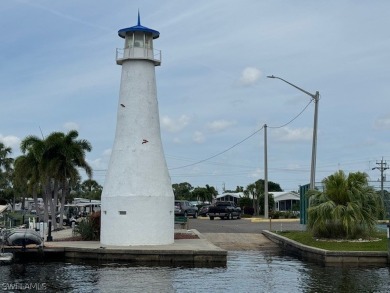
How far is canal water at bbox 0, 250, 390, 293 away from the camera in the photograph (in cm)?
2064

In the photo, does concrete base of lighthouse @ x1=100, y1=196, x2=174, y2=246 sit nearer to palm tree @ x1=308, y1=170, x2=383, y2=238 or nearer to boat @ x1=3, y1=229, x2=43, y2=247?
boat @ x1=3, y1=229, x2=43, y2=247

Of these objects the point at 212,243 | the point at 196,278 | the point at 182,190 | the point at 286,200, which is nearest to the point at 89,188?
the point at 182,190

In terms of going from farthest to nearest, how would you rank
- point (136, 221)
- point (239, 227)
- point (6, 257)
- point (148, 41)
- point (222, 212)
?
point (222, 212), point (239, 227), point (148, 41), point (136, 221), point (6, 257)

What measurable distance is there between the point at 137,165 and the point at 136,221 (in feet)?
8.43

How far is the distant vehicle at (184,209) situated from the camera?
63.5 meters

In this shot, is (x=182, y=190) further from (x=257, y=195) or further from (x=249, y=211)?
(x=249, y=211)

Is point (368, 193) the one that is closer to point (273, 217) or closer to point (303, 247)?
point (303, 247)

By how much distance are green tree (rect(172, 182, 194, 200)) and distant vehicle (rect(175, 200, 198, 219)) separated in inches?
2684

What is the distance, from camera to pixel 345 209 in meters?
30.4

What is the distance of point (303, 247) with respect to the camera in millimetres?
30016

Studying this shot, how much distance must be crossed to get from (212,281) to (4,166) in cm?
8938

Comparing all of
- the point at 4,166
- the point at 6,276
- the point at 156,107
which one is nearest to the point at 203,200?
the point at 4,166

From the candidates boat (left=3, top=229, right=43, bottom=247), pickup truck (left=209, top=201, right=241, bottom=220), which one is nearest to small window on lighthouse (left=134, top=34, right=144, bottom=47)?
boat (left=3, top=229, right=43, bottom=247)

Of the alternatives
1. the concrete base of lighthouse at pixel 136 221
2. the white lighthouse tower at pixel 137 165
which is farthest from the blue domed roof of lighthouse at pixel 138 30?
the concrete base of lighthouse at pixel 136 221
